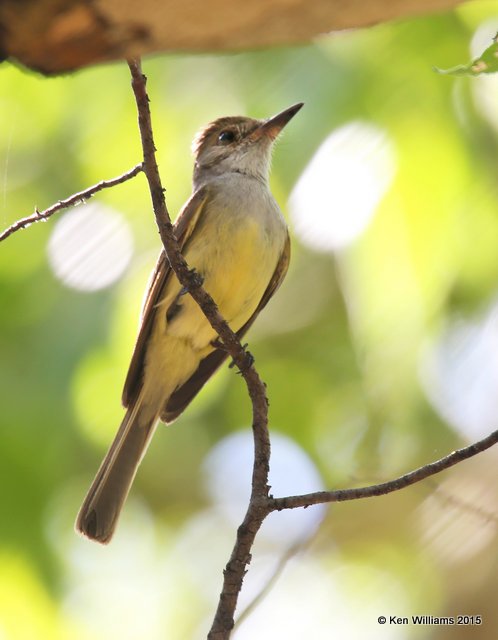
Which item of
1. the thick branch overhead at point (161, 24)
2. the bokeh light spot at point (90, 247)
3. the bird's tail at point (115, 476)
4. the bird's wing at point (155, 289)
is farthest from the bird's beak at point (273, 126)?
the thick branch overhead at point (161, 24)

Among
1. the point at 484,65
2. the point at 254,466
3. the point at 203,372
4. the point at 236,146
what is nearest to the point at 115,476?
the point at 203,372

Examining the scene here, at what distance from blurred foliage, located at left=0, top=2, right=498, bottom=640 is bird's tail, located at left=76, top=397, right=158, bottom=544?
39 centimetres

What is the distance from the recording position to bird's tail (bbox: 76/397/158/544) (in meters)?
4.47

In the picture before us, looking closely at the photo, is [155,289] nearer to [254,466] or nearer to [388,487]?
[254,466]

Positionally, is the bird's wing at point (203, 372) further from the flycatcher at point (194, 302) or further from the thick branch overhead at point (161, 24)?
the thick branch overhead at point (161, 24)

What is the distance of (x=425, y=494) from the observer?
195 inches

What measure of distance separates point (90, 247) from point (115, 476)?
1.15m

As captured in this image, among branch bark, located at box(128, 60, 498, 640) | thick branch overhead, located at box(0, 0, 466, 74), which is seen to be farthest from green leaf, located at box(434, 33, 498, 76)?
thick branch overhead, located at box(0, 0, 466, 74)

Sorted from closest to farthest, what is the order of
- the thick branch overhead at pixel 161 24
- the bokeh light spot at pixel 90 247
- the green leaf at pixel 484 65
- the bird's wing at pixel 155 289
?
the thick branch overhead at pixel 161 24
the green leaf at pixel 484 65
the bird's wing at pixel 155 289
the bokeh light spot at pixel 90 247

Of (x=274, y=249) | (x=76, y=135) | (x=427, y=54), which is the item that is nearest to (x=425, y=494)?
(x=274, y=249)

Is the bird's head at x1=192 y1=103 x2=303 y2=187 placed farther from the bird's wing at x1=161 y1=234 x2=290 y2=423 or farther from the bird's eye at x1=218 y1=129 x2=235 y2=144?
the bird's wing at x1=161 y1=234 x2=290 y2=423

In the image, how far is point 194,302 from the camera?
4.65 metres

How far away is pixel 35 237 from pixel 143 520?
2529 mm

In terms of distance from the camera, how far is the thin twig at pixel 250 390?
2.68 meters
